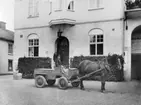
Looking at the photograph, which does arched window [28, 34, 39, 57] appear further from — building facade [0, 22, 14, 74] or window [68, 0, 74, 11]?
building facade [0, 22, 14, 74]

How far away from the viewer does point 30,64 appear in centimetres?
1945

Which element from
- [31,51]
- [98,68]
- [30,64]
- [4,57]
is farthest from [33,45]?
[4,57]

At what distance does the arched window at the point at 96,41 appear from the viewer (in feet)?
59.2

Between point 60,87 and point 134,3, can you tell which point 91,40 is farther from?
point 60,87

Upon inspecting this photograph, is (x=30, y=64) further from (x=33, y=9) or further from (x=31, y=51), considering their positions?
(x=33, y=9)

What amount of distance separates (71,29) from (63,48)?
198 centimetres

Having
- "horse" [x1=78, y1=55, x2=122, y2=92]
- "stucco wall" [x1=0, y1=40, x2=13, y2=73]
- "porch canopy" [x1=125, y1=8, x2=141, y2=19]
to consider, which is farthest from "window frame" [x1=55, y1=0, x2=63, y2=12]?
"stucco wall" [x1=0, y1=40, x2=13, y2=73]

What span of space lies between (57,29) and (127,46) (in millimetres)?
6376

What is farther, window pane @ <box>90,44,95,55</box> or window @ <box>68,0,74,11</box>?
window @ <box>68,0,74,11</box>

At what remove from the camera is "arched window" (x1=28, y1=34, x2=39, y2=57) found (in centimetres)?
2073

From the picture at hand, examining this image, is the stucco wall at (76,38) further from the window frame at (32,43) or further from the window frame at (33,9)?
the window frame at (33,9)

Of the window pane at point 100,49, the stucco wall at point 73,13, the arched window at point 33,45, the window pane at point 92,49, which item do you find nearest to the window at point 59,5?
the stucco wall at point 73,13

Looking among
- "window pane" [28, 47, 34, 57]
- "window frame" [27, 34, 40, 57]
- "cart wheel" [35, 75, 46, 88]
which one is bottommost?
"cart wheel" [35, 75, 46, 88]

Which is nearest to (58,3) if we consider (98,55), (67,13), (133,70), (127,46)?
(67,13)
